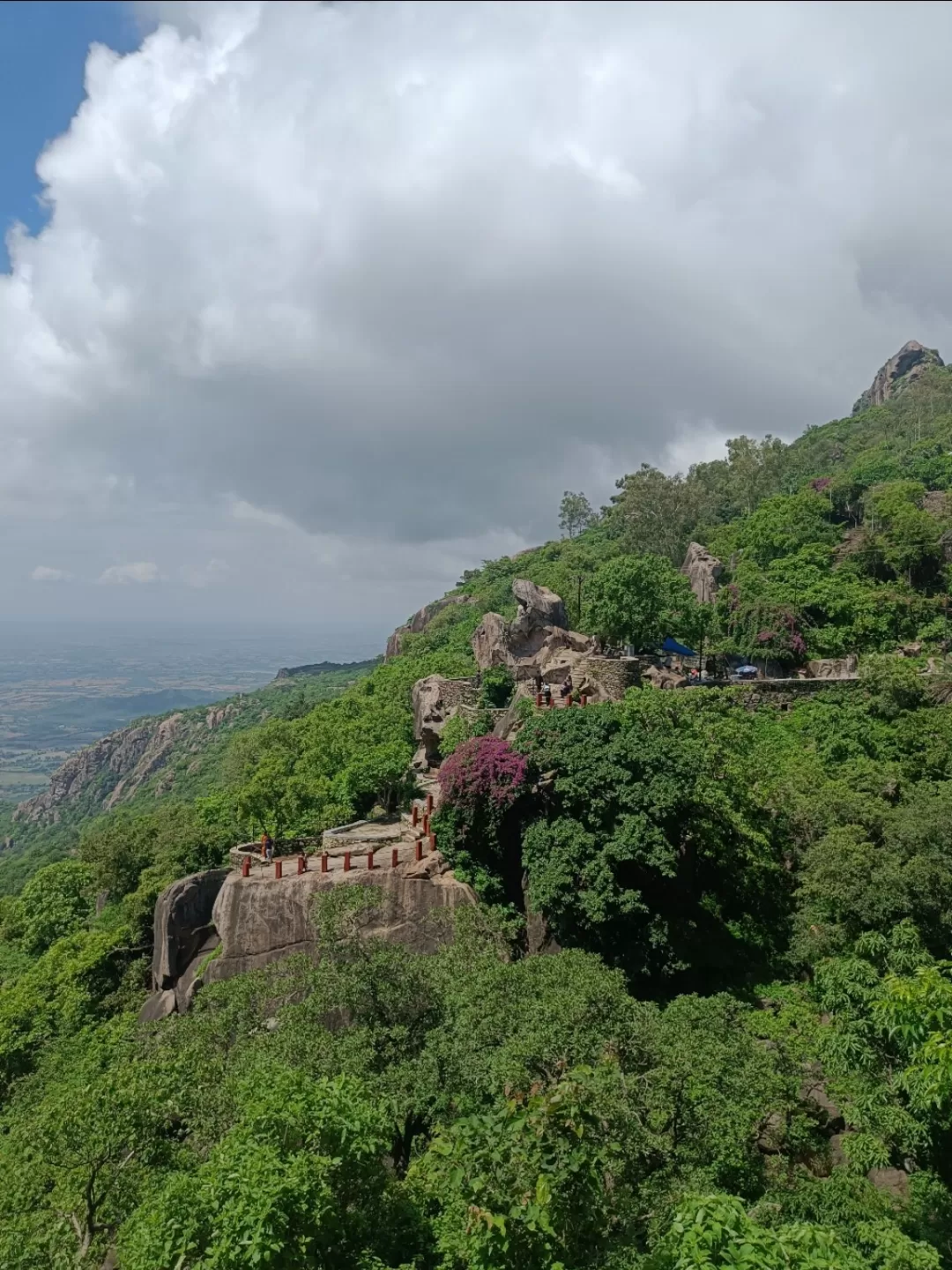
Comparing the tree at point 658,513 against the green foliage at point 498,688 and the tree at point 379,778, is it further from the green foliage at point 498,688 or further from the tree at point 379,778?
the tree at point 379,778

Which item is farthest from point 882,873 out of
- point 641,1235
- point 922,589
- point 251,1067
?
point 922,589

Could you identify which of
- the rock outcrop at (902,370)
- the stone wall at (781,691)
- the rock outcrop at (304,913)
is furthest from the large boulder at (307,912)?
the rock outcrop at (902,370)

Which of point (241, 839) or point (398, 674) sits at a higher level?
point (398, 674)

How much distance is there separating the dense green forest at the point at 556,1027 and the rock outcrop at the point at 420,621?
94.3ft

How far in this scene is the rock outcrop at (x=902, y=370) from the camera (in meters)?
87.5

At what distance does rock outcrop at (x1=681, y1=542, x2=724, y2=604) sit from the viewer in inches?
1565

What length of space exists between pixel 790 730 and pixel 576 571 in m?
25.8

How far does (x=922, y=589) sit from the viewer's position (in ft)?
113

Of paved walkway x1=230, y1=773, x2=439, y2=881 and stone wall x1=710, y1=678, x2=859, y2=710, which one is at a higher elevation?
stone wall x1=710, y1=678, x2=859, y2=710

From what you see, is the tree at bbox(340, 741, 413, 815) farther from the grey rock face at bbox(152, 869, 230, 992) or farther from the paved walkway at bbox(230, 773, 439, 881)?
the grey rock face at bbox(152, 869, 230, 992)

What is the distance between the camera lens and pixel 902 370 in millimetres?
91312

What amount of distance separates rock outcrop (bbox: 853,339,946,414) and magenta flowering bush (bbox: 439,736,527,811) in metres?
88.3

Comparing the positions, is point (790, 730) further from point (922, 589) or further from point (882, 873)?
point (922, 589)

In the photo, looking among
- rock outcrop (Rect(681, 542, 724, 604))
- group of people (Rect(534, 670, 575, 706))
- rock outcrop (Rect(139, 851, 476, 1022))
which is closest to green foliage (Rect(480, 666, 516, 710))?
group of people (Rect(534, 670, 575, 706))
